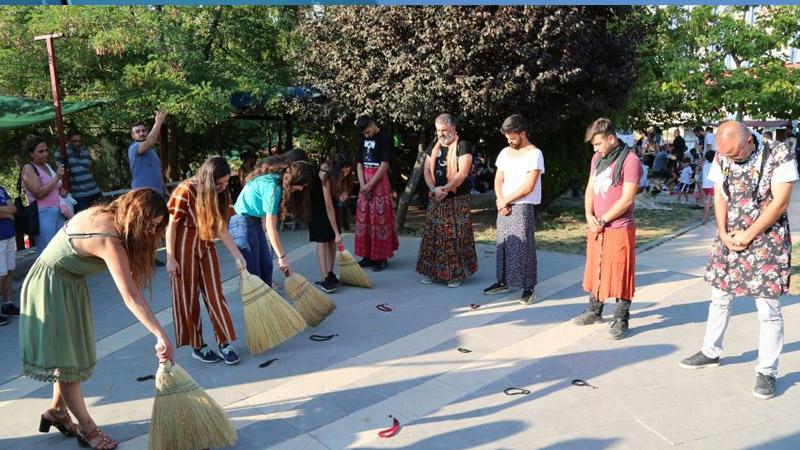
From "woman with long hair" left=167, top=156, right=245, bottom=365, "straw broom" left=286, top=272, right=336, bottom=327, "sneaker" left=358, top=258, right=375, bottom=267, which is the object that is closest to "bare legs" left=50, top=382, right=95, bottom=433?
"woman with long hair" left=167, top=156, right=245, bottom=365

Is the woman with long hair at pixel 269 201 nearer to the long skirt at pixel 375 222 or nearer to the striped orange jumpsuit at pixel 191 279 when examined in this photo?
the striped orange jumpsuit at pixel 191 279

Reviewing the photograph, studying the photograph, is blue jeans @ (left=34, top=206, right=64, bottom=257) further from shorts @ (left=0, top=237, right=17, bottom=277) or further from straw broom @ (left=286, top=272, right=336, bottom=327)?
straw broom @ (left=286, top=272, right=336, bottom=327)

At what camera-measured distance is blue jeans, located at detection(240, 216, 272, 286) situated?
222 inches

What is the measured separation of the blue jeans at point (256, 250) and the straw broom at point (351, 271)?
3.65 feet

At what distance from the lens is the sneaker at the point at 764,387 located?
4.21 metres

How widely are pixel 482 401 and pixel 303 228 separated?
689cm

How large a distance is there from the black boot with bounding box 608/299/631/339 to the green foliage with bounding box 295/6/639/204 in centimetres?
447

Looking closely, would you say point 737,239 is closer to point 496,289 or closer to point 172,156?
point 496,289

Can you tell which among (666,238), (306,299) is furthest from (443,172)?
(666,238)

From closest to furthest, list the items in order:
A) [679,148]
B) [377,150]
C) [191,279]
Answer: [191,279] < [377,150] < [679,148]

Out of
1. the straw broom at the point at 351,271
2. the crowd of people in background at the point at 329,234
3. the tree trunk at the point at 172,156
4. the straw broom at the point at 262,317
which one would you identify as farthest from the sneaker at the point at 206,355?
the tree trunk at the point at 172,156

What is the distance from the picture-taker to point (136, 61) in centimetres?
1030

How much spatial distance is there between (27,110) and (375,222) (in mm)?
4803

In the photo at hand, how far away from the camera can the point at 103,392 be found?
15.0ft
